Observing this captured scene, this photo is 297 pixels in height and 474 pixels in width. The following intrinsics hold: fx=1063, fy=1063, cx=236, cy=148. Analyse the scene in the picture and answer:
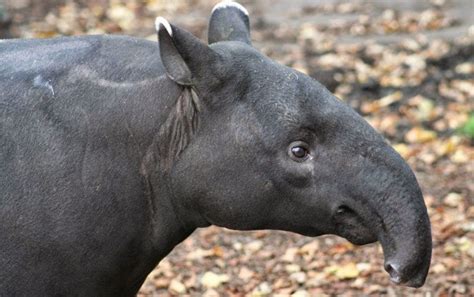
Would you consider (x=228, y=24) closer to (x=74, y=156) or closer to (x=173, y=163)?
(x=173, y=163)

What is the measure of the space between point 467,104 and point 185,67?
5.73m

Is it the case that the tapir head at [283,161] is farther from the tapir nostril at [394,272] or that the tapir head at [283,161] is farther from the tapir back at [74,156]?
the tapir back at [74,156]

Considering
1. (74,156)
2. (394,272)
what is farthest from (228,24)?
(394,272)

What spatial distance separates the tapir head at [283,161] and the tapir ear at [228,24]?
0.99 feet

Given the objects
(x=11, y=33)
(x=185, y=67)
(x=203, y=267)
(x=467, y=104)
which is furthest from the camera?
(x=11, y=33)

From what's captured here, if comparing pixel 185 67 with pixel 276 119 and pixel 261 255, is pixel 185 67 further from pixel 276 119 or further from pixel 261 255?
pixel 261 255

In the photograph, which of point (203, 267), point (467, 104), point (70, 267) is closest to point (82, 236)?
point (70, 267)

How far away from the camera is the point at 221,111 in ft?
12.3

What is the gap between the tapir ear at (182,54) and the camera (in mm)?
3539

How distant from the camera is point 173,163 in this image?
3.82 metres

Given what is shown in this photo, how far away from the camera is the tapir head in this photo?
3643 mm

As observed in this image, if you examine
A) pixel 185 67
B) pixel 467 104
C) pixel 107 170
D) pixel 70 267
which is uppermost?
pixel 185 67

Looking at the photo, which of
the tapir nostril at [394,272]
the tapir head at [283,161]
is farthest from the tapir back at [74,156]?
the tapir nostril at [394,272]

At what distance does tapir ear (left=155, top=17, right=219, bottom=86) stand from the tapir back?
0.52 feet
